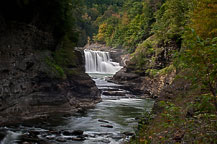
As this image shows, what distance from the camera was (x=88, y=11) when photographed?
94.7 metres

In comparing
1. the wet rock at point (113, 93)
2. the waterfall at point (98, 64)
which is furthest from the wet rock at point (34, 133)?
the waterfall at point (98, 64)

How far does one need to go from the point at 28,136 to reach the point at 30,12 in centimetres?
816

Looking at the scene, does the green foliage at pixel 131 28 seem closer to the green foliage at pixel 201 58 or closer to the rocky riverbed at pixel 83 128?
the rocky riverbed at pixel 83 128

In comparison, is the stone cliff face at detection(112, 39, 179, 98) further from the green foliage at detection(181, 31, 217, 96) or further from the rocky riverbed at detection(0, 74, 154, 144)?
the green foliage at detection(181, 31, 217, 96)

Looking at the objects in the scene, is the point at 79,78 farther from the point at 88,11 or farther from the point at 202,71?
the point at 88,11

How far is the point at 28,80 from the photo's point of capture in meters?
15.3

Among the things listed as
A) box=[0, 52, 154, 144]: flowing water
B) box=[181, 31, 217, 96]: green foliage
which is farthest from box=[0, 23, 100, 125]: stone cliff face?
box=[181, 31, 217, 96]: green foliage

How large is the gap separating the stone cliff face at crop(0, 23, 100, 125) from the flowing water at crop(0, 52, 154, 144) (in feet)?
4.57

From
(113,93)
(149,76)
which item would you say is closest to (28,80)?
(113,93)

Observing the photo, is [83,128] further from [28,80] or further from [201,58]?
[201,58]

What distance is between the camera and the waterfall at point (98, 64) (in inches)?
1661

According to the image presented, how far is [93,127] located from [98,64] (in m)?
29.8

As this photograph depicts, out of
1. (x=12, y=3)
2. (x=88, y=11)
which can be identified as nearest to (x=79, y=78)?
(x=12, y=3)

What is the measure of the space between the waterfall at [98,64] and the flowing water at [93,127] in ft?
69.6
